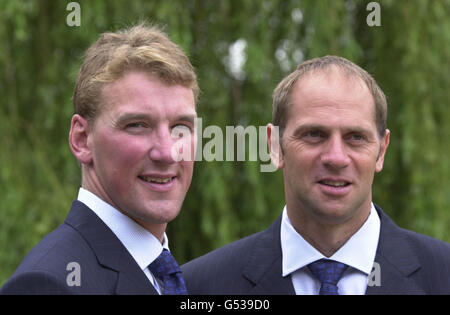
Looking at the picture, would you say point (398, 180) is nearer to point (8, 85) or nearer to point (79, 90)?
point (8, 85)

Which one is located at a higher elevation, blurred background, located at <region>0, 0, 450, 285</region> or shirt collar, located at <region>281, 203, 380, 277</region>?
blurred background, located at <region>0, 0, 450, 285</region>

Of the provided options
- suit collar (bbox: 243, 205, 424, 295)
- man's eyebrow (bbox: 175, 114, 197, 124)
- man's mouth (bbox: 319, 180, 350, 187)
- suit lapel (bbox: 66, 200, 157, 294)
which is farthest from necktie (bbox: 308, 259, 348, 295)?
man's eyebrow (bbox: 175, 114, 197, 124)

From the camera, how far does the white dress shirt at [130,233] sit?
284cm

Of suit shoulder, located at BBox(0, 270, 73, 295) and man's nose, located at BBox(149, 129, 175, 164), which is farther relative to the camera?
man's nose, located at BBox(149, 129, 175, 164)

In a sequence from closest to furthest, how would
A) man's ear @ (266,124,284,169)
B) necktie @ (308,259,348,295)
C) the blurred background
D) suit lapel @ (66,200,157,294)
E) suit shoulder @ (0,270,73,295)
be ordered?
suit shoulder @ (0,270,73,295) → suit lapel @ (66,200,157,294) → necktie @ (308,259,348,295) → man's ear @ (266,124,284,169) → the blurred background

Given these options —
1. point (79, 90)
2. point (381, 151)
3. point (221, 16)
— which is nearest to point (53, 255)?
point (79, 90)

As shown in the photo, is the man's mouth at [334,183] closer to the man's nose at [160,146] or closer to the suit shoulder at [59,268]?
the man's nose at [160,146]

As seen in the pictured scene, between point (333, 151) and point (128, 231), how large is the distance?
93cm

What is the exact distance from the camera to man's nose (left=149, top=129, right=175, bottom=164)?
2.78m

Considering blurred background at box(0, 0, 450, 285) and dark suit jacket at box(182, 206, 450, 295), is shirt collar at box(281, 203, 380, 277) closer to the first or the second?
dark suit jacket at box(182, 206, 450, 295)

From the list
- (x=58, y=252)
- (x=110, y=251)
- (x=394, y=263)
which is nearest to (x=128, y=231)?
(x=110, y=251)

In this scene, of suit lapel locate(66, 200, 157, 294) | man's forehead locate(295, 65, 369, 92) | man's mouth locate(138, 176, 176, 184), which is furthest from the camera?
man's forehead locate(295, 65, 369, 92)

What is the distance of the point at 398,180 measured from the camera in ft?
21.9

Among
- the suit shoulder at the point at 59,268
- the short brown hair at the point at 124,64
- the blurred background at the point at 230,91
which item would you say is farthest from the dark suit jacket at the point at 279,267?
the blurred background at the point at 230,91
